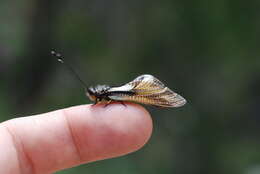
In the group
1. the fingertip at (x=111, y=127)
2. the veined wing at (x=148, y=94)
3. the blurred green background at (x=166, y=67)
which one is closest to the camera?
the fingertip at (x=111, y=127)

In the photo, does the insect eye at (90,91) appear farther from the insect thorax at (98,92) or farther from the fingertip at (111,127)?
the fingertip at (111,127)

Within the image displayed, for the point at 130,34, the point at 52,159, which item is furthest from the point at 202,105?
the point at 52,159

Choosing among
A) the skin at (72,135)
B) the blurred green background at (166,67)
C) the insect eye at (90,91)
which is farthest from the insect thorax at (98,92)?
the blurred green background at (166,67)

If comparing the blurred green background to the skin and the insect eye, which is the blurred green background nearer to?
the insect eye

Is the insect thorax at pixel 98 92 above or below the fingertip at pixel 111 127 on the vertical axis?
above

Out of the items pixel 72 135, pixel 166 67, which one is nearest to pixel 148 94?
pixel 72 135

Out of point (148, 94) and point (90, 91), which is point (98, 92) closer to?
point (90, 91)

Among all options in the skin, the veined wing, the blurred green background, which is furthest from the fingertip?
the blurred green background
